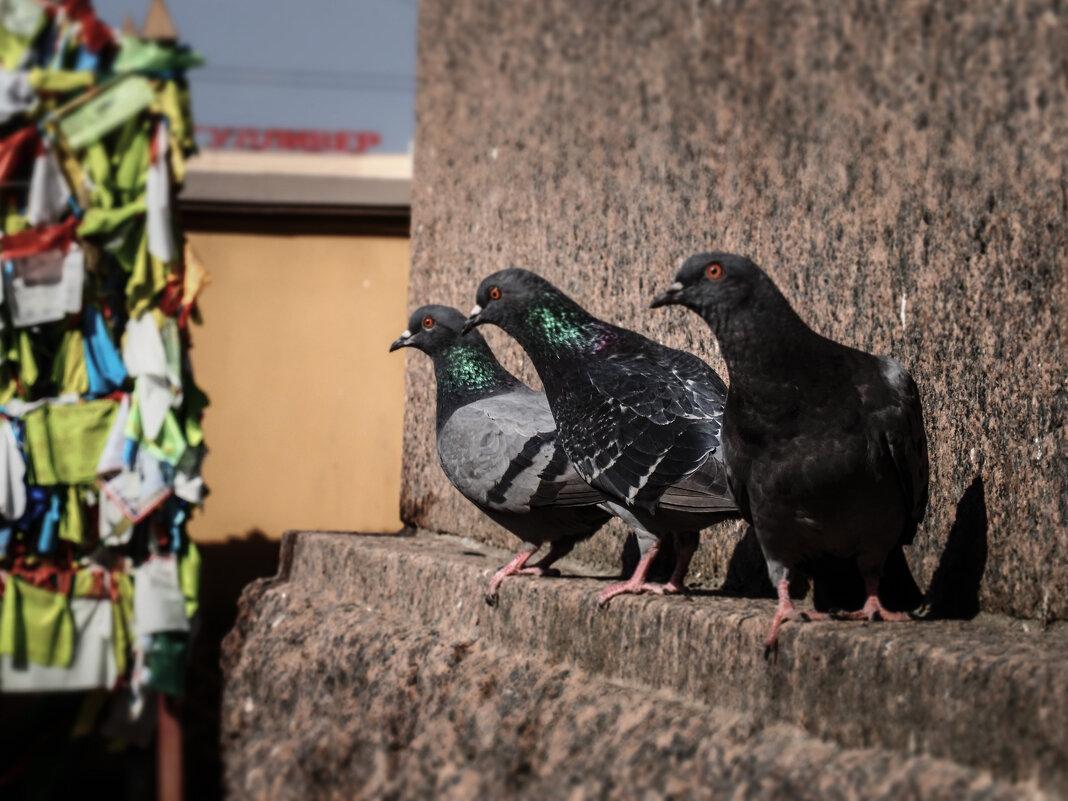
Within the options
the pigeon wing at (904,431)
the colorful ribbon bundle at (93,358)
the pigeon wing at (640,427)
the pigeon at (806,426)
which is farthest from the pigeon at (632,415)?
the colorful ribbon bundle at (93,358)

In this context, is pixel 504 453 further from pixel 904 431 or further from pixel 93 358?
pixel 93 358

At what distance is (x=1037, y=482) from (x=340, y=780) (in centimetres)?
188

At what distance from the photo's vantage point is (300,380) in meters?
8.40

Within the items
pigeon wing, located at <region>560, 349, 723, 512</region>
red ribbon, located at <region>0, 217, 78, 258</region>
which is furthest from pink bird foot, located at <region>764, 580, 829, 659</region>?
red ribbon, located at <region>0, 217, 78, 258</region>

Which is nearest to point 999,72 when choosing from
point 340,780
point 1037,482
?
point 1037,482

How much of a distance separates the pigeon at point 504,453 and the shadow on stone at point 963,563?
79 centimetres

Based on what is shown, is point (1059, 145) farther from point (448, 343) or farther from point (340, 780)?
point (340, 780)

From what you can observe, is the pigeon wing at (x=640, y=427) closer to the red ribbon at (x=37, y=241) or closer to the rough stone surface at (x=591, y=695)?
the rough stone surface at (x=591, y=695)

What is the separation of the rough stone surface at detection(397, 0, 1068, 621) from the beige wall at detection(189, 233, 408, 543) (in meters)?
4.39

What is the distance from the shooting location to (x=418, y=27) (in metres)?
4.32

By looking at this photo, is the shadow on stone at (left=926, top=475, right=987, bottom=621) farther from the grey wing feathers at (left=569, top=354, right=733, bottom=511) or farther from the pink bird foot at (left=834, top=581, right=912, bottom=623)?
the grey wing feathers at (left=569, top=354, right=733, bottom=511)

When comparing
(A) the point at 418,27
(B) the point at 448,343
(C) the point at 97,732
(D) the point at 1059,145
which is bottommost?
(C) the point at 97,732

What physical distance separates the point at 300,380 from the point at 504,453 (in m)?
5.47

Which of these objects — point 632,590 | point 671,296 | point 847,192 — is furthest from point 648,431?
point 847,192
